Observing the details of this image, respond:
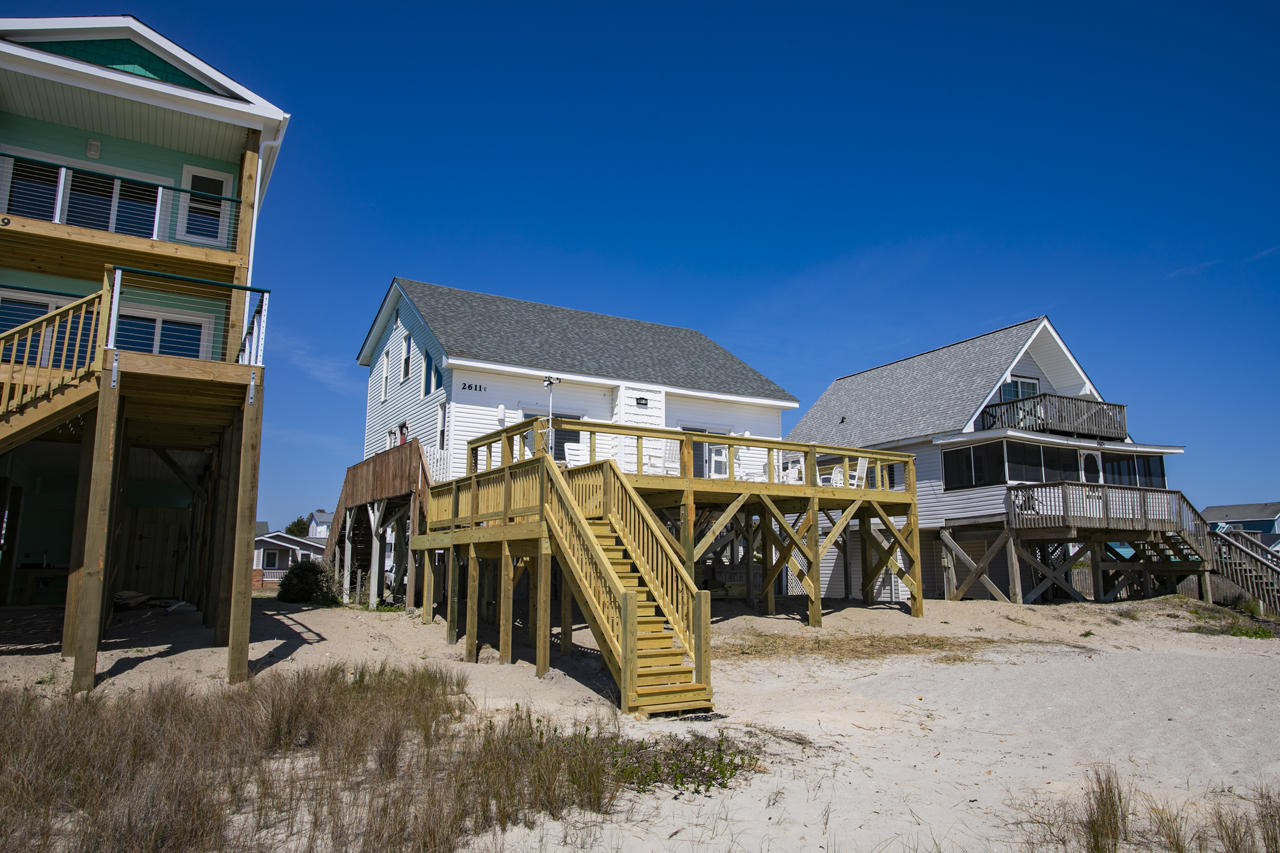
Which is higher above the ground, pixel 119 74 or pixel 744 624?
pixel 119 74

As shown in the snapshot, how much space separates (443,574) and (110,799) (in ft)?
56.6

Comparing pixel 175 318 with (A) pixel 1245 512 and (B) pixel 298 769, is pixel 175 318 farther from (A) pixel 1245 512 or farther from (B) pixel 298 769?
(A) pixel 1245 512

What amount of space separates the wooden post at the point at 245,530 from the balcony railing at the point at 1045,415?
910 inches

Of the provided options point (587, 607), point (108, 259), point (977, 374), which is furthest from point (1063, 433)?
point (108, 259)

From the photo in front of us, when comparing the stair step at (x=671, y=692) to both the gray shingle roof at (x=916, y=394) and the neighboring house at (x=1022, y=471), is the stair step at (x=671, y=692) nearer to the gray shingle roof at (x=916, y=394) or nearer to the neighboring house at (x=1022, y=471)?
the neighboring house at (x=1022, y=471)

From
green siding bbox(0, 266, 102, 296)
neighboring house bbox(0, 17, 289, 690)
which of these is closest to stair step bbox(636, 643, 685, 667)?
neighboring house bbox(0, 17, 289, 690)

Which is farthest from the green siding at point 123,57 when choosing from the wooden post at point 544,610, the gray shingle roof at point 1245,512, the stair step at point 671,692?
the gray shingle roof at point 1245,512

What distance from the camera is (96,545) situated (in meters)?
10.7

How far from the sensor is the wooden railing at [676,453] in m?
15.9

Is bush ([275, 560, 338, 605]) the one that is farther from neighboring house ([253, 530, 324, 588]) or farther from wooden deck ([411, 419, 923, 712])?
neighboring house ([253, 530, 324, 588])

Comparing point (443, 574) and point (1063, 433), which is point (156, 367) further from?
point (1063, 433)

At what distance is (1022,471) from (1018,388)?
15.6 ft

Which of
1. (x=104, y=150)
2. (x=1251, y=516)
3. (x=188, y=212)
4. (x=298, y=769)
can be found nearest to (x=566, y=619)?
(x=298, y=769)

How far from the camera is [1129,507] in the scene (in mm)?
24688
